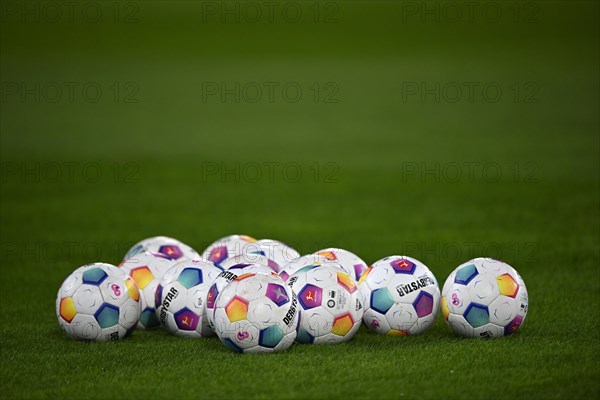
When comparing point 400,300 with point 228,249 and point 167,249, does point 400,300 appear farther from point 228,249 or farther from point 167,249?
point 167,249

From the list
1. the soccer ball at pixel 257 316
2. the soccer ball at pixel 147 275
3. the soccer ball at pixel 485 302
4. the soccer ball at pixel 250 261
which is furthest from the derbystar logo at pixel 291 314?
the soccer ball at pixel 147 275

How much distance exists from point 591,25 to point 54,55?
24645 millimetres

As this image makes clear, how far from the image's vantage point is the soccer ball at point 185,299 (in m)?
8.84

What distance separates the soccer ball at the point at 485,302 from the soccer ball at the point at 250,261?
6.40 feet

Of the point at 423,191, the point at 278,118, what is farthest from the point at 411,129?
the point at 423,191

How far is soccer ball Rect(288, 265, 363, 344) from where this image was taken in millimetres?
8375

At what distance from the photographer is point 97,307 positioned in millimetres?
8734

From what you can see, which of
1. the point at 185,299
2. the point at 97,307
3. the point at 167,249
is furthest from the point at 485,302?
the point at 167,249

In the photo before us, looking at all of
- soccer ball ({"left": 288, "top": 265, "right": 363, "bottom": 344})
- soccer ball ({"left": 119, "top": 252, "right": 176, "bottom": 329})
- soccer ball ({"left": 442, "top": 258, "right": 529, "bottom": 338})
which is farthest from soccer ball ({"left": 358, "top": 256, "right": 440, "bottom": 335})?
soccer ball ({"left": 119, "top": 252, "right": 176, "bottom": 329})

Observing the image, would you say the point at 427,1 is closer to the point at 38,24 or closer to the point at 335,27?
the point at 335,27

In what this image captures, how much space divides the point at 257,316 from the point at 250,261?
1478 mm

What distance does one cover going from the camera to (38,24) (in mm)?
44781

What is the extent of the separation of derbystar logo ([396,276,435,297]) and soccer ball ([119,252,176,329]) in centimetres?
256

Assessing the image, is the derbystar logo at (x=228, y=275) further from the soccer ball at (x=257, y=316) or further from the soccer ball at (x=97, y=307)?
the soccer ball at (x=97, y=307)
